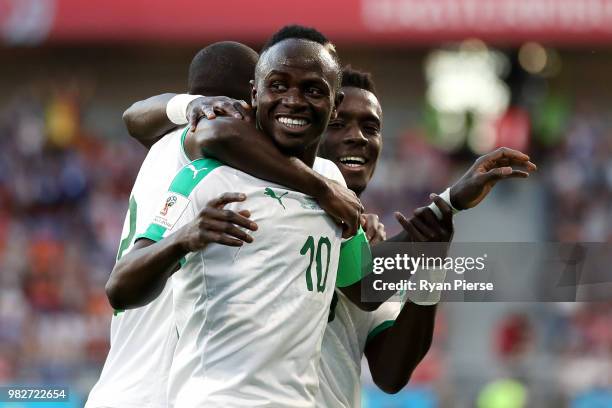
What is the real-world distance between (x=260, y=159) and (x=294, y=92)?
0.24 metres

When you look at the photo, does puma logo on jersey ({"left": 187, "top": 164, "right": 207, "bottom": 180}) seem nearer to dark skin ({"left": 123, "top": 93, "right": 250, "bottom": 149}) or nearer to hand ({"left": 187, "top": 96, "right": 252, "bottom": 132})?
hand ({"left": 187, "top": 96, "right": 252, "bottom": 132})

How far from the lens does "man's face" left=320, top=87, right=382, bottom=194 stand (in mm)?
4703

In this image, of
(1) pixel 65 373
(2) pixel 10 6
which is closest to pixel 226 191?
(1) pixel 65 373

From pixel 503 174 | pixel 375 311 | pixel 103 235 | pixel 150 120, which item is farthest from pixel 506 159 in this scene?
pixel 103 235

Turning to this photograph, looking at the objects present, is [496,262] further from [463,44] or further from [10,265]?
[463,44]

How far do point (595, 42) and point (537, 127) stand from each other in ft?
4.97

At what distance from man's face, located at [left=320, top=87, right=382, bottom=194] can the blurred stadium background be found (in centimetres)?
785

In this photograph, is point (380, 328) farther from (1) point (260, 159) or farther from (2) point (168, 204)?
(2) point (168, 204)

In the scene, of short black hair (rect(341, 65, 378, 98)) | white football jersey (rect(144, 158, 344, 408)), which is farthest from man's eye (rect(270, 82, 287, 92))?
short black hair (rect(341, 65, 378, 98))

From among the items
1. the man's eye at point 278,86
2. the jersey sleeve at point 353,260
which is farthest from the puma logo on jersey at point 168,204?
the jersey sleeve at point 353,260

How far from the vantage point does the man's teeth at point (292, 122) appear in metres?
3.50

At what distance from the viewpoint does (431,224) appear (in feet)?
13.0

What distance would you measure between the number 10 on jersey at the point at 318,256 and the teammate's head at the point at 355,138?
45.9 inches

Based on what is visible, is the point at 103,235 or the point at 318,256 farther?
the point at 103,235
